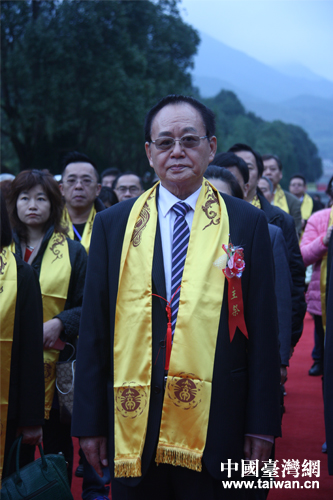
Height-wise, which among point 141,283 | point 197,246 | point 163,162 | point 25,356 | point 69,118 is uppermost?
point 69,118

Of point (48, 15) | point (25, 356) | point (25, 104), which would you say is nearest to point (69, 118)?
point (25, 104)

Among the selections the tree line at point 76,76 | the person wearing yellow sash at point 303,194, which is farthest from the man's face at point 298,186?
the tree line at point 76,76

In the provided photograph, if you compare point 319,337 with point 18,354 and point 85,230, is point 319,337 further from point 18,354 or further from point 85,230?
point 18,354

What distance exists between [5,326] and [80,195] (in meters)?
1.87

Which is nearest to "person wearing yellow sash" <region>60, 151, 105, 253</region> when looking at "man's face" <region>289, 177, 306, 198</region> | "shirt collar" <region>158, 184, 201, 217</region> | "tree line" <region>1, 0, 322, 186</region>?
"shirt collar" <region>158, 184, 201, 217</region>

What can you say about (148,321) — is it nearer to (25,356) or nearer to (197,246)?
(197,246)

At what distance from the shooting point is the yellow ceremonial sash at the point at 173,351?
6.88 ft

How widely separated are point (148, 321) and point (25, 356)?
0.86 meters

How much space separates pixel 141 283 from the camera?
222 cm

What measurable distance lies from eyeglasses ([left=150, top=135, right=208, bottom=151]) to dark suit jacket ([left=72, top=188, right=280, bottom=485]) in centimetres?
33

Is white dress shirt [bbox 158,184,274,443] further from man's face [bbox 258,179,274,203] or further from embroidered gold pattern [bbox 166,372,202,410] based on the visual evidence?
man's face [bbox 258,179,274,203]

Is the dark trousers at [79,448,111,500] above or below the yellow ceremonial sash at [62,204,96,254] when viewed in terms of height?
below

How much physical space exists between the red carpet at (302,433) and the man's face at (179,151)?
2373 millimetres

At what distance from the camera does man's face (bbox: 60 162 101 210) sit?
4.44m
